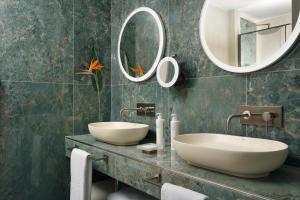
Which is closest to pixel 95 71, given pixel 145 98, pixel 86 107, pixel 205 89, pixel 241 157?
pixel 86 107

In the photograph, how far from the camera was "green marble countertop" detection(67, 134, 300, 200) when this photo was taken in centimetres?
90

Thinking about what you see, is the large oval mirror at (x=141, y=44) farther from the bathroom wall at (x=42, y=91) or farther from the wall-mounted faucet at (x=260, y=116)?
the wall-mounted faucet at (x=260, y=116)

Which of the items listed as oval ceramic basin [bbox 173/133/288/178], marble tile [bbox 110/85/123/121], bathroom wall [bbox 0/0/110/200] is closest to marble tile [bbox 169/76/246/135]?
oval ceramic basin [bbox 173/133/288/178]

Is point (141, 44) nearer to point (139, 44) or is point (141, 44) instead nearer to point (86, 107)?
point (139, 44)

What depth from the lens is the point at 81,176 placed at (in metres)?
1.65

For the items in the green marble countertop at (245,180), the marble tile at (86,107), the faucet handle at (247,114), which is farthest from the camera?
the marble tile at (86,107)

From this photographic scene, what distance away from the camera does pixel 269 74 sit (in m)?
1.30

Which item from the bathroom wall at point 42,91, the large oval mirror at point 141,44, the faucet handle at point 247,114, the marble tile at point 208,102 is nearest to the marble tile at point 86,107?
the bathroom wall at point 42,91

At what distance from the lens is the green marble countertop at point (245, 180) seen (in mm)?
896

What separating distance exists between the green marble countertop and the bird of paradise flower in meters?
1.13

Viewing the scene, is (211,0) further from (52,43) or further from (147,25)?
(52,43)

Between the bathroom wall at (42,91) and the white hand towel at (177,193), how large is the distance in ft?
4.54

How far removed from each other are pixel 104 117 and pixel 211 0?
1492 millimetres

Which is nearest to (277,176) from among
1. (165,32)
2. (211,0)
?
(211,0)
